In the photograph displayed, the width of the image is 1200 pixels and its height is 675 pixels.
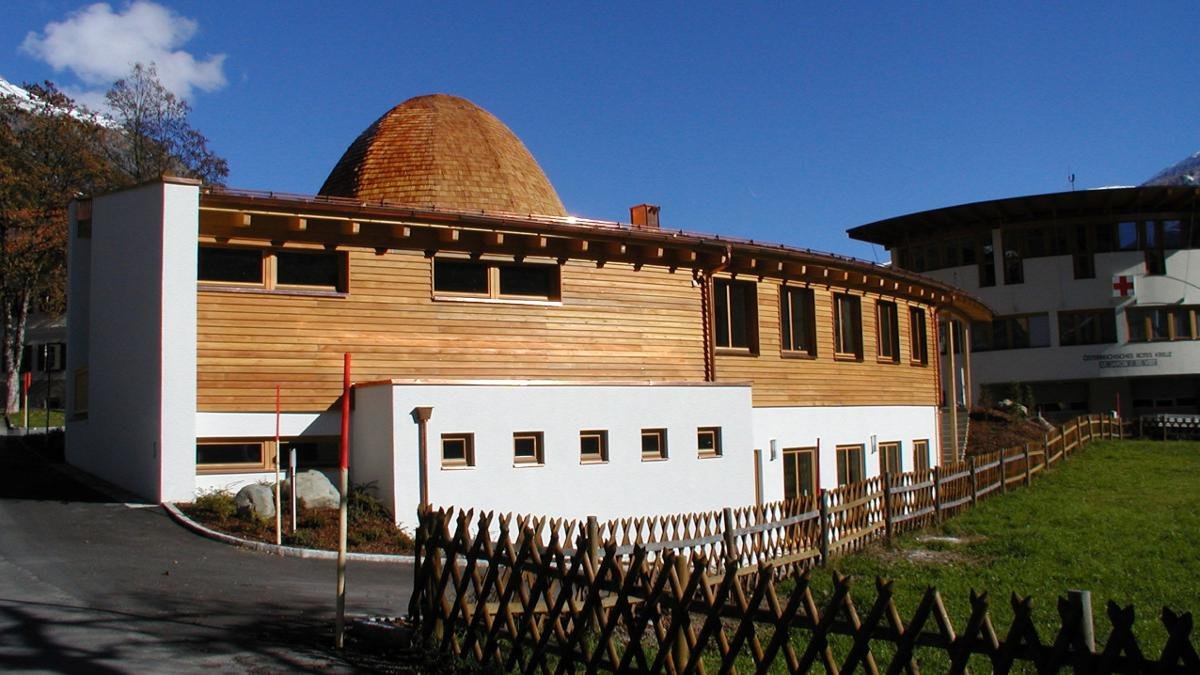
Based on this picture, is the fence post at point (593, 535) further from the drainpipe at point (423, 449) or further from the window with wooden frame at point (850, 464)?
the window with wooden frame at point (850, 464)

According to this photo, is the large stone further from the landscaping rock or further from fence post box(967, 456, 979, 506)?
fence post box(967, 456, 979, 506)

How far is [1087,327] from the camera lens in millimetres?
43312

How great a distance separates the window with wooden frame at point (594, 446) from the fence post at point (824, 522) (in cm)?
416

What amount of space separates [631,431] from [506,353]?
8.48 ft

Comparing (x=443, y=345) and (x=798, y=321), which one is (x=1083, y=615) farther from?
(x=798, y=321)

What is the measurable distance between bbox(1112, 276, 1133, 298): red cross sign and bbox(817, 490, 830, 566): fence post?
1378 inches

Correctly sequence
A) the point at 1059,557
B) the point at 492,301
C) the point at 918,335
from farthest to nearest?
the point at 918,335
the point at 492,301
the point at 1059,557

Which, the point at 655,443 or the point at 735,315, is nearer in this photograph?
the point at 655,443

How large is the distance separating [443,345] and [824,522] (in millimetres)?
6981

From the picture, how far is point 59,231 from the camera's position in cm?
3975

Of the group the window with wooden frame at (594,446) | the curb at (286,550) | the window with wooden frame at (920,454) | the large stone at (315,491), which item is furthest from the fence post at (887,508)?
the window with wooden frame at (920,454)

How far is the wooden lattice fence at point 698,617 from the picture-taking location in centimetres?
484

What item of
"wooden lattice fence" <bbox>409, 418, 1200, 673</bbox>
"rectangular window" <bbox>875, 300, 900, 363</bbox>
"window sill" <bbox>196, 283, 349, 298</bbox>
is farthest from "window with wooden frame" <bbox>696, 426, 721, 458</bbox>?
"rectangular window" <bbox>875, 300, 900, 363</bbox>

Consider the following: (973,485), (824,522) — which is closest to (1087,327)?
(973,485)
